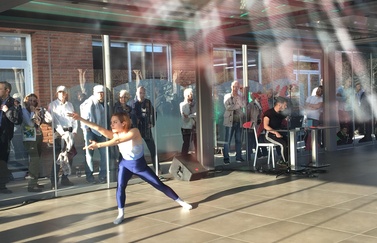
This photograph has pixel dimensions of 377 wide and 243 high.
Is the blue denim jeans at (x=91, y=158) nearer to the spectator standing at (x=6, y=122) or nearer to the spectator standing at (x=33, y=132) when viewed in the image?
the spectator standing at (x=33, y=132)

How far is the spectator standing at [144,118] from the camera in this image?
9.05 metres

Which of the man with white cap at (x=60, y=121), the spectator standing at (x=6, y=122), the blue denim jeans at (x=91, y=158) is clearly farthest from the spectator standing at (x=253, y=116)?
the spectator standing at (x=6, y=122)

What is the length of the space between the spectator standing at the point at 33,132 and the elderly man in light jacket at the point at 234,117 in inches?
173

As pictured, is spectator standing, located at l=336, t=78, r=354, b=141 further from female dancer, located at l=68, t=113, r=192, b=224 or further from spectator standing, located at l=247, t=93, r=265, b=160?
female dancer, located at l=68, t=113, r=192, b=224

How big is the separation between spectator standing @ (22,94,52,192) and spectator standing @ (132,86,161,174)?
5.87 feet

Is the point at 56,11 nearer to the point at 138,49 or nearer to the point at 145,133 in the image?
the point at 138,49

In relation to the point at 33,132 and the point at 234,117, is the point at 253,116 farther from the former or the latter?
the point at 33,132

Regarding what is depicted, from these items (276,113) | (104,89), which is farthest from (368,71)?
(104,89)

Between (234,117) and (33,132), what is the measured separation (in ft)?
16.2

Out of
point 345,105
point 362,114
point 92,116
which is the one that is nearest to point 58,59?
point 92,116

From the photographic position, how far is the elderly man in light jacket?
10.8 metres

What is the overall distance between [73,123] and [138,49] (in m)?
1.96

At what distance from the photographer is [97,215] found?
21.1 feet

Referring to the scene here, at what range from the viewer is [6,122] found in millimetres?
7465
